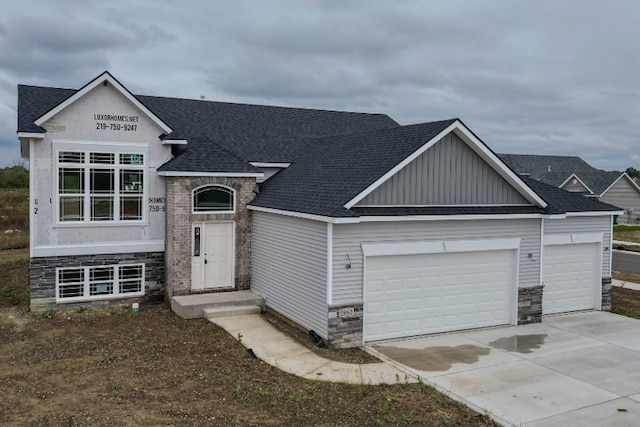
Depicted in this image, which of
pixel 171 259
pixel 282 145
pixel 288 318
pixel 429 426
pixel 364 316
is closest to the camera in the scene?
pixel 429 426

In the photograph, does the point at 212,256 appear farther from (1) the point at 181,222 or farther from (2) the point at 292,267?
(2) the point at 292,267

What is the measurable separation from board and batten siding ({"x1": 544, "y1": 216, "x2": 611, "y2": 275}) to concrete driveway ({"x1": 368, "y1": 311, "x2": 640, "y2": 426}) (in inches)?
89.6

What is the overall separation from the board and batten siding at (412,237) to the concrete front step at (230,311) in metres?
3.46

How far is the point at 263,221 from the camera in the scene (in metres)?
15.0

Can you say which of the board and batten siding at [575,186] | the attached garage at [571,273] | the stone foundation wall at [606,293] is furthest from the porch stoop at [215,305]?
the board and batten siding at [575,186]

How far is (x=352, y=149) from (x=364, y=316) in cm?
509

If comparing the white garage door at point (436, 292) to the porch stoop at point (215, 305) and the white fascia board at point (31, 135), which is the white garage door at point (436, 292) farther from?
the white fascia board at point (31, 135)

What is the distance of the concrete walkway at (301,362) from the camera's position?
967cm

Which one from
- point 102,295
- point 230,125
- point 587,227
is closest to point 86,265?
point 102,295

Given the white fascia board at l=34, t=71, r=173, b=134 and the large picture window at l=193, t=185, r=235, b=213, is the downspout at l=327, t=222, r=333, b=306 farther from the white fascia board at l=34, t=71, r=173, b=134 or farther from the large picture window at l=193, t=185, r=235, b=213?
the white fascia board at l=34, t=71, r=173, b=134

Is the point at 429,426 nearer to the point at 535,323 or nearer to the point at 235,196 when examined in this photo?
the point at 535,323

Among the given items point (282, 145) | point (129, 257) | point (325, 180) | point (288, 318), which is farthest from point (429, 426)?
point (282, 145)

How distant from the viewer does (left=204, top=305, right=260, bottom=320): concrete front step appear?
535 inches

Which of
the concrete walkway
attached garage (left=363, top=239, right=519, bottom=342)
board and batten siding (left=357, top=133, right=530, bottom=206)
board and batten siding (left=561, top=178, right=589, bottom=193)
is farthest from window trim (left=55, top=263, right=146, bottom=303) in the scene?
board and batten siding (left=561, top=178, right=589, bottom=193)
